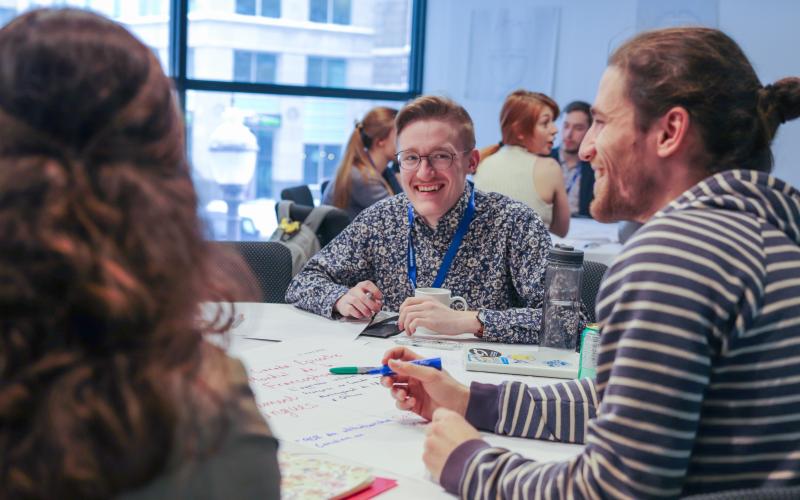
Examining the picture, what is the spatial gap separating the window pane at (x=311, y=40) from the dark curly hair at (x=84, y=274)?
5890 mm

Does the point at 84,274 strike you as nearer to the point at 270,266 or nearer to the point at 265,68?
the point at 270,266

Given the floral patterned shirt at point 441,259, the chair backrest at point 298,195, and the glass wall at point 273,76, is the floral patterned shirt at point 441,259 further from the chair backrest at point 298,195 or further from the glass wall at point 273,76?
the glass wall at point 273,76

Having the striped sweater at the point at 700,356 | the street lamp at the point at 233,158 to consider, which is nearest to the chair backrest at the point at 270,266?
the striped sweater at the point at 700,356

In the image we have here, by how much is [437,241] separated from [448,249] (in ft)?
0.15

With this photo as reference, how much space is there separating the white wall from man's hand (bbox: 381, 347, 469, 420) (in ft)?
12.2

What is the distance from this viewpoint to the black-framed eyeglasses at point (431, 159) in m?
2.50

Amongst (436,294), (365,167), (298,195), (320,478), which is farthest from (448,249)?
(298,195)

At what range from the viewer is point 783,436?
1.08 m

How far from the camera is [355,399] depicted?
1.67 m

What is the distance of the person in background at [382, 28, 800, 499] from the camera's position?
103 centimetres

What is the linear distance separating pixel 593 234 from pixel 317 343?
9.77ft

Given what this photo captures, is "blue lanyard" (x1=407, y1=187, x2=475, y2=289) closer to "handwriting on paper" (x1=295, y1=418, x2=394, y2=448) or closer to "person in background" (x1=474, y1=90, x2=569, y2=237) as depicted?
"handwriting on paper" (x1=295, y1=418, x2=394, y2=448)

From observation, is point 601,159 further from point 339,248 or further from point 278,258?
point 278,258

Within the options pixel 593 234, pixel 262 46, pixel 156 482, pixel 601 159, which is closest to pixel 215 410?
pixel 156 482
